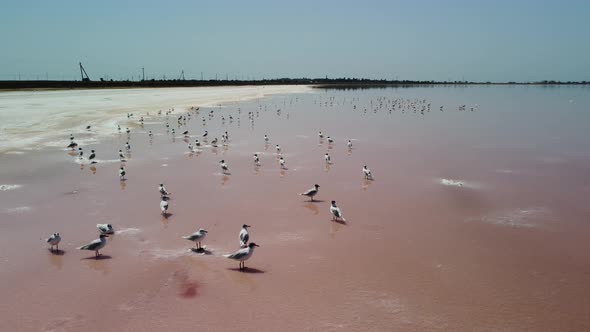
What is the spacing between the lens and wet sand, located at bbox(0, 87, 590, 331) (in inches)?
276

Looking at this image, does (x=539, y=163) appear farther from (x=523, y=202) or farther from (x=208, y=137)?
(x=208, y=137)

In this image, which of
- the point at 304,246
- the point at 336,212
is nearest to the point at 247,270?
the point at 304,246

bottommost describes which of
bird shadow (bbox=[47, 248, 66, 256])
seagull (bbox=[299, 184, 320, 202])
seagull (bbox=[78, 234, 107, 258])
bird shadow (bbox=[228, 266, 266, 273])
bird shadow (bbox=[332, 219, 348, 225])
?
bird shadow (bbox=[228, 266, 266, 273])

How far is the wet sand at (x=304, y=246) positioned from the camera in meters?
7.00

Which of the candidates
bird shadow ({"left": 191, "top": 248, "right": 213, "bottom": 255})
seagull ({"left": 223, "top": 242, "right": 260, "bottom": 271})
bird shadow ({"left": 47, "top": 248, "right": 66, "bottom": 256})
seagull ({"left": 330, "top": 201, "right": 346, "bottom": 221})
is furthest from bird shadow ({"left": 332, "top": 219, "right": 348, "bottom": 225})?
bird shadow ({"left": 47, "top": 248, "right": 66, "bottom": 256})

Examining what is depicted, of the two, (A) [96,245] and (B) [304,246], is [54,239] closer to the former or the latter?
(A) [96,245]

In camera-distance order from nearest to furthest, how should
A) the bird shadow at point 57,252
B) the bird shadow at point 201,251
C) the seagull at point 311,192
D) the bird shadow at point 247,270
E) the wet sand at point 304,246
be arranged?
the wet sand at point 304,246 → the bird shadow at point 247,270 → the bird shadow at point 57,252 → the bird shadow at point 201,251 → the seagull at point 311,192

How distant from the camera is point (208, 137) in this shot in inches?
1030

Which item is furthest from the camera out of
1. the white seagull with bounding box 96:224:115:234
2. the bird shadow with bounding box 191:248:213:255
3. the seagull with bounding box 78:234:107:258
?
the white seagull with bounding box 96:224:115:234

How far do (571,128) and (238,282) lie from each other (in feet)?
101

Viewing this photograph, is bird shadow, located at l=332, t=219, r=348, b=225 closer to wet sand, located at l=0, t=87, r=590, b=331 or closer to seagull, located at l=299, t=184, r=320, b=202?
wet sand, located at l=0, t=87, r=590, b=331

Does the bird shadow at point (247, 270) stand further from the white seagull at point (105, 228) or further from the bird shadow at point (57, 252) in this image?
the bird shadow at point (57, 252)

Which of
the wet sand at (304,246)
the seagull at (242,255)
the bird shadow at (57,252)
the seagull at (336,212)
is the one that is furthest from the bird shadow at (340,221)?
the bird shadow at (57,252)

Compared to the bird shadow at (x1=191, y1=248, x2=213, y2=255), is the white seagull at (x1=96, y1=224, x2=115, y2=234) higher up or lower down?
higher up
